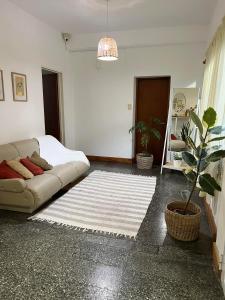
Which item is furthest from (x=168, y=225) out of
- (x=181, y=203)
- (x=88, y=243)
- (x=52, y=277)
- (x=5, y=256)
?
(x=5, y=256)

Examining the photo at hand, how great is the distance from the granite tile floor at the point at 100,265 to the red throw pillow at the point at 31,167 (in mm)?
720

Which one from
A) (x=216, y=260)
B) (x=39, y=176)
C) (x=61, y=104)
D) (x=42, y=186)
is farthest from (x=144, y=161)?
(x=216, y=260)

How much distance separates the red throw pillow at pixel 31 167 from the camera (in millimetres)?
3060

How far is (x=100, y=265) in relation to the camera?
1.88 meters

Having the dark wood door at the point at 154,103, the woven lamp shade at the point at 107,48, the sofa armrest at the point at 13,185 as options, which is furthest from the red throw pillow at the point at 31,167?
the dark wood door at the point at 154,103

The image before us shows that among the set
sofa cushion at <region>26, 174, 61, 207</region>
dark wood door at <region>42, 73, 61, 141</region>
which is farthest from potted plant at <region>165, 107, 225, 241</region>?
dark wood door at <region>42, 73, 61, 141</region>

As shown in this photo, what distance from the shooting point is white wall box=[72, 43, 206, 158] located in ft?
14.7

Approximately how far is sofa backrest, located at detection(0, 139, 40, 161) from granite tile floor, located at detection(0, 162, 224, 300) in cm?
93

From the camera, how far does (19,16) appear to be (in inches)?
136

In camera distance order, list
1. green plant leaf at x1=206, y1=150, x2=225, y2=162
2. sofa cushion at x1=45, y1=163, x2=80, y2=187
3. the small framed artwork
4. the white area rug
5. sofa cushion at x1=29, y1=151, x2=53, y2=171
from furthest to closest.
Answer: the small framed artwork
sofa cushion at x1=29, y1=151, x2=53, y2=171
sofa cushion at x1=45, y1=163, x2=80, y2=187
the white area rug
green plant leaf at x1=206, y1=150, x2=225, y2=162

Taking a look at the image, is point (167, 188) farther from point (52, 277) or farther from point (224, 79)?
point (52, 277)

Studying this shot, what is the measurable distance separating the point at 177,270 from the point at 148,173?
266 centimetres

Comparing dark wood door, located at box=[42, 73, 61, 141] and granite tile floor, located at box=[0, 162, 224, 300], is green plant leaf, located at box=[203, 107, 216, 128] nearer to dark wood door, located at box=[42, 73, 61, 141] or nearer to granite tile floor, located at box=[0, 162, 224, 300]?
granite tile floor, located at box=[0, 162, 224, 300]

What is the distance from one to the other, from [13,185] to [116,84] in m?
3.26
